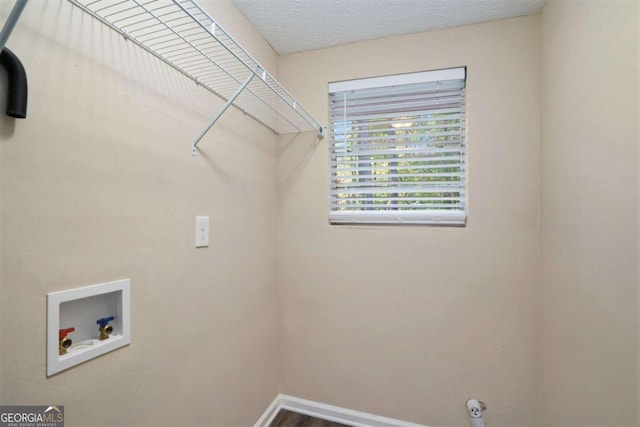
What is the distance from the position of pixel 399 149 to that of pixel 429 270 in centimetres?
68

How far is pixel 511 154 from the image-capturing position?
1.42 meters

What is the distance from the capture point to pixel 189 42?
2.61 ft

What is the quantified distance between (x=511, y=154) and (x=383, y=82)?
30.0 inches

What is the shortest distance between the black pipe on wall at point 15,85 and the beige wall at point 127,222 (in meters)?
0.03

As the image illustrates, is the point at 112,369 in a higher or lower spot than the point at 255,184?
lower

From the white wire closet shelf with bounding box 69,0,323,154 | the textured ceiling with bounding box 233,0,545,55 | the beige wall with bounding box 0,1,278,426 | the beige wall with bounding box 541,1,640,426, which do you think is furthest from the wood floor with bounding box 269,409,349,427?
the textured ceiling with bounding box 233,0,545,55

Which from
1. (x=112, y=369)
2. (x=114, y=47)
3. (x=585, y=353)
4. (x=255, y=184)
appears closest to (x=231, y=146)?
(x=255, y=184)

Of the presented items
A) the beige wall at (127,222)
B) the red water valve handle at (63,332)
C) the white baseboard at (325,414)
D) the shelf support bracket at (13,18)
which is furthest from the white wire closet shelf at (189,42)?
the white baseboard at (325,414)

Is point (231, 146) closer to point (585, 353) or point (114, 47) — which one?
point (114, 47)

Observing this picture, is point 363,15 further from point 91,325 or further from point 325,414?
point 325,414

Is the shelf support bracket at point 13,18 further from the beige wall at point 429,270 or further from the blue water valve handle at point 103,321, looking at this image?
the beige wall at point 429,270

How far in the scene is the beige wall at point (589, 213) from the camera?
0.81 m

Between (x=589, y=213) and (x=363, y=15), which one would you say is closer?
(x=589, y=213)

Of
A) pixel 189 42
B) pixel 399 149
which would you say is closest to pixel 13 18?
pixel 189 42
